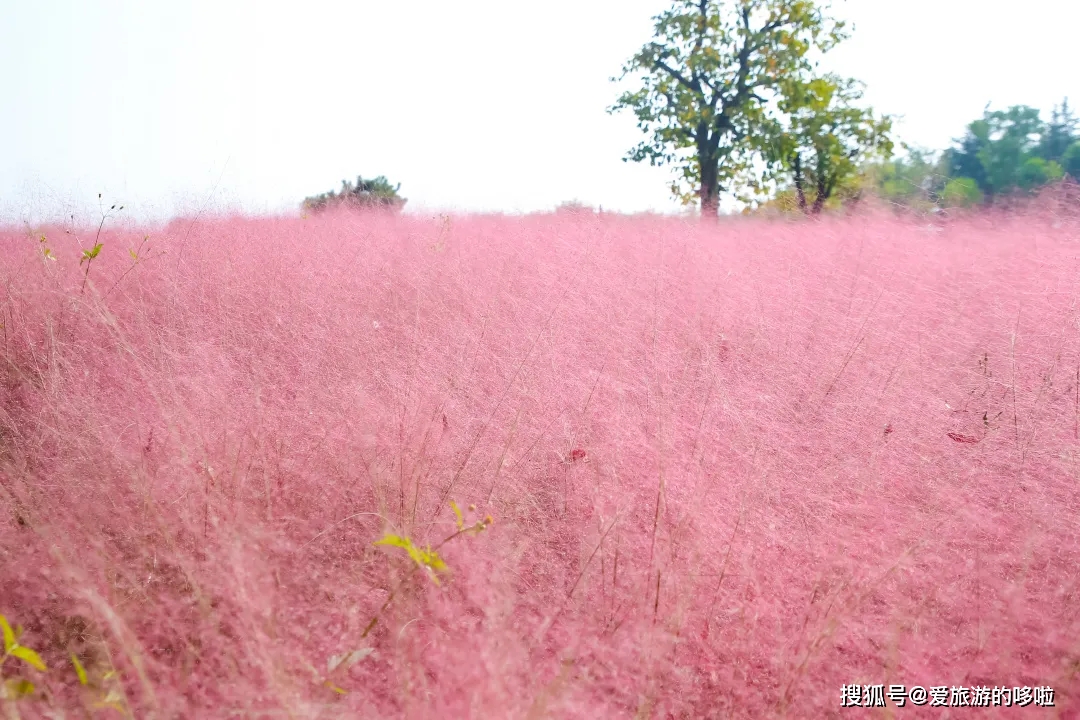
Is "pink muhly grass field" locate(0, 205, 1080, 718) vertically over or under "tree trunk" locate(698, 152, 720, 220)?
under

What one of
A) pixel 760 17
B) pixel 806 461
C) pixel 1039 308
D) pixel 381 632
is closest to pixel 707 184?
pixel 760 17

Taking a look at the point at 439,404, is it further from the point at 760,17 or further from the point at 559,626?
the point at 760,17

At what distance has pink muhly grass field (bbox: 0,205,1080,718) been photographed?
1532 mm

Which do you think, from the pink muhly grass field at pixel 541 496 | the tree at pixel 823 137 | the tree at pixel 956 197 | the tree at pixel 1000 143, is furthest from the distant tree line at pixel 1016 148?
the pink muhly grass field at pixel 541 496

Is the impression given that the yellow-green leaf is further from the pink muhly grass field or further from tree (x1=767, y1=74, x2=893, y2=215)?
tree (x1=767, y1=74, x2=893, y2=215)

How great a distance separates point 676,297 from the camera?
372cm

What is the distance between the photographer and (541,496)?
2115 millimetres

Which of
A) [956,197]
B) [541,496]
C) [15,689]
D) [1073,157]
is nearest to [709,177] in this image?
[956,197]

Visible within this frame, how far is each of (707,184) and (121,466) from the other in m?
13.2

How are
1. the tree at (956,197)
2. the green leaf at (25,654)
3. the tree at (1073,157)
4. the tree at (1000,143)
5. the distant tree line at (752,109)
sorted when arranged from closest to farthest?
the green leaf at (25,654)
the tree at (956,197)
the distant tree line at (752,109)
the tree at (1073,157)
the tree at (1000,143)

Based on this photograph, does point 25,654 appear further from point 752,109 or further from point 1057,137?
point 1057,137

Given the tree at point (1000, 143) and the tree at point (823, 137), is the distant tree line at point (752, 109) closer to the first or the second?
the tree at point (823, 137)

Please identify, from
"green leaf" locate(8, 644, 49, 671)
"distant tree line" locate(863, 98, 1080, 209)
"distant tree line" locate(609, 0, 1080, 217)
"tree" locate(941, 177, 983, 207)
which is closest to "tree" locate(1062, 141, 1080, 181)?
"distant tree line" locate(863, 98, 1080, 209)

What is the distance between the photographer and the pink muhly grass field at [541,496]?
153 centimetres
